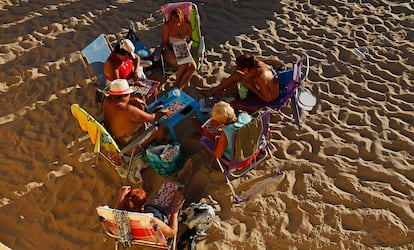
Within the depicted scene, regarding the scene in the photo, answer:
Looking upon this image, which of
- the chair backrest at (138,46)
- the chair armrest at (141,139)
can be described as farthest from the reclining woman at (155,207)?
the chair backrest at (138,46)

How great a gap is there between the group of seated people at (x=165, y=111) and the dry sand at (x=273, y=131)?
40 centimetres

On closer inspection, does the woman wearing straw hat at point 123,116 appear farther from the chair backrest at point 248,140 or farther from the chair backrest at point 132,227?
the chair backrest at point 132,227

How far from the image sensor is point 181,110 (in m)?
5.29

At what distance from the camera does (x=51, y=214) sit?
16.1 ft

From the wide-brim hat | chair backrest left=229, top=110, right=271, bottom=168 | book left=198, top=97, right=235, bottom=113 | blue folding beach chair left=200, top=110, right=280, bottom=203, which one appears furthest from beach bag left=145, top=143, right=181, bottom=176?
the wide-brim hat

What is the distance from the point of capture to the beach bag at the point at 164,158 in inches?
191

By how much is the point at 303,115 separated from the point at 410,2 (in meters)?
3.60

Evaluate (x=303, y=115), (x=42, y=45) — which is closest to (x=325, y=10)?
(x=303, y=115)

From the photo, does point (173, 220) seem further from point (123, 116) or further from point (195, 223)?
point (123, 116)

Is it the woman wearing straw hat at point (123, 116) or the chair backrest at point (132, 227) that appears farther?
the woman wearing straw hat at point (123, 116)

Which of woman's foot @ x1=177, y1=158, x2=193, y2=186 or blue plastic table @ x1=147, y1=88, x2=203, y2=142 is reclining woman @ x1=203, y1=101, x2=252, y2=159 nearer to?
woman's foot @ x1=177, y1=158, x2=193, y2=186

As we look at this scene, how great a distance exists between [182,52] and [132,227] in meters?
2.98

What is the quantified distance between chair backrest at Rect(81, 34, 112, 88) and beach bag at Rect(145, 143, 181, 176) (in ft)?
5.00

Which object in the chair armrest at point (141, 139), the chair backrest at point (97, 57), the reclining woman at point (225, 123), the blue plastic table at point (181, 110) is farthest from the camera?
the chair backrest at point (97, 57)
